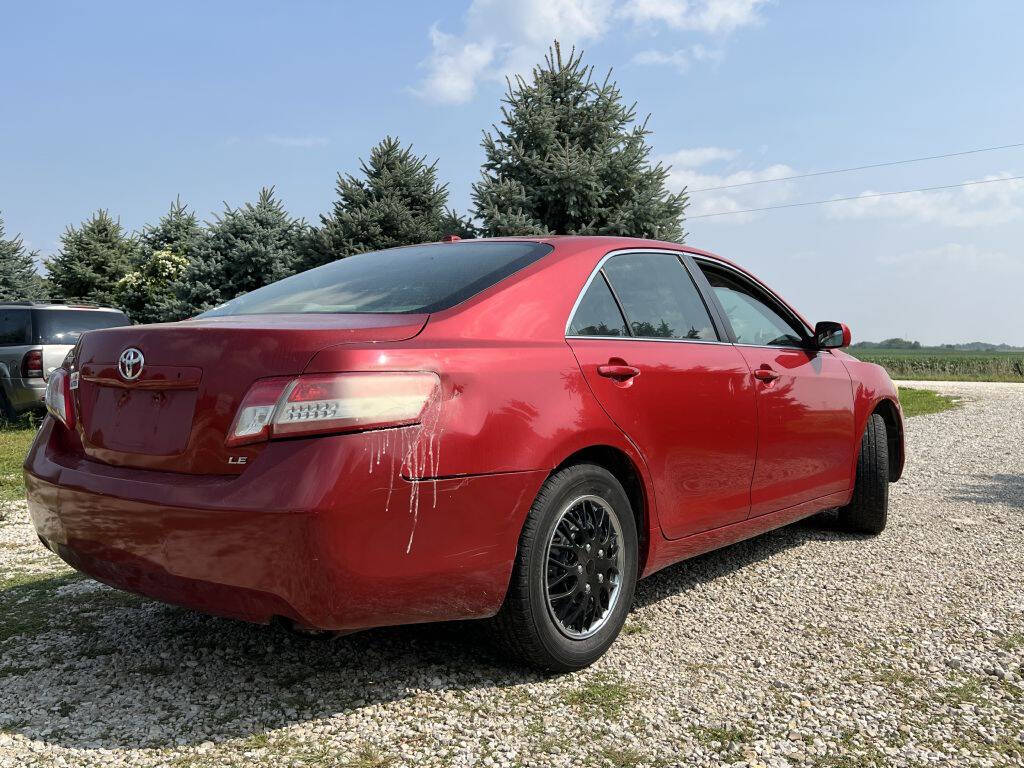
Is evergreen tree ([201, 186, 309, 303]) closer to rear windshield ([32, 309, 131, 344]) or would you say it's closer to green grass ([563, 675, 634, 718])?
rear windshield ([32, 309, 131, 344])

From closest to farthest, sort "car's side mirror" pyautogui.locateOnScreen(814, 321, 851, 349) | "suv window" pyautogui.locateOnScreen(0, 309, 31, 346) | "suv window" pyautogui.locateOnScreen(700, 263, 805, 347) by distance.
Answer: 1. "suv window" pyautogui.locateOnScreen(700, 263, 805, 347)
2. "car's side mirror" pyautogui.locateOnScreen(814, 321, 851, 349)
3. "suv window" pyautogui.locateOnScreen(0, 309, 31, 346)

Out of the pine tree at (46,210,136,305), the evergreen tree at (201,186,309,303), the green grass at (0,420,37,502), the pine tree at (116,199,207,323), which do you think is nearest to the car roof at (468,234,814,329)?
the green grass at (0,420,37,502)

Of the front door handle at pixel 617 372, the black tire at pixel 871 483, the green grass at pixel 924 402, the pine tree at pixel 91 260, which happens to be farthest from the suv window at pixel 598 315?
the pine tree at pixel 91 260

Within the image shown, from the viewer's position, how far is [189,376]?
251 centimetres

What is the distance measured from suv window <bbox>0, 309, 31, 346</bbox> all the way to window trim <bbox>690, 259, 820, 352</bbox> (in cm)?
978

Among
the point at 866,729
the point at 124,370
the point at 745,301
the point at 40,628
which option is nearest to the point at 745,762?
the point at 866,729

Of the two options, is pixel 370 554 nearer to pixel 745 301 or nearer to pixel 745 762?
pixel 745 762

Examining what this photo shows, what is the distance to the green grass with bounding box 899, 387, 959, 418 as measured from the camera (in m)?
15.0

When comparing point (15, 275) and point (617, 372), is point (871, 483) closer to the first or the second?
point (617, 372)

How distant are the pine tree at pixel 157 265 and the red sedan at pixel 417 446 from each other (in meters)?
14.7

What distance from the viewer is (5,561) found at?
4559 millimetres

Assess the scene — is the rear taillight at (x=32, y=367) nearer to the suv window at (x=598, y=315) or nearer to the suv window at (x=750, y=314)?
the suv window at (x=750, y=314)

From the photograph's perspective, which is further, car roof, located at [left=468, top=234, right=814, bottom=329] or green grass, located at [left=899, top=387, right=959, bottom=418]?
green grass, located at [left=899, top=387, right=959, bottom=418]

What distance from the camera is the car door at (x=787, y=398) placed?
3.93m
